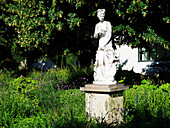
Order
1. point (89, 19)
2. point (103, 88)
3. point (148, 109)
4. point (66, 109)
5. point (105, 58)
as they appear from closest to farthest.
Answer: point (148, 109)
point (103, 88)
point (66, 109)
point (105, 58)
point (89, 19)

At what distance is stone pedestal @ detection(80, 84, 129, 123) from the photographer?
493 cm

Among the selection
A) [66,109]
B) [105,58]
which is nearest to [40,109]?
[66,109]

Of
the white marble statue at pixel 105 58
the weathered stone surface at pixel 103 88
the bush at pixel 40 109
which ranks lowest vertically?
the bush at pixel 40 109

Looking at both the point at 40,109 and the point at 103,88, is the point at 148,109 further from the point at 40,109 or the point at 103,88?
the point at 40,109

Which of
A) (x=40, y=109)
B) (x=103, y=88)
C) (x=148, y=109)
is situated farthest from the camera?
(x=40, y=109)

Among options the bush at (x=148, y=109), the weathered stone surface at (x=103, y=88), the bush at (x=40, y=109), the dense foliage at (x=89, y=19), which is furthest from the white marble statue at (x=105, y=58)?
the dense foliage at (x=89, y=19)

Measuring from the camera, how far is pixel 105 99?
505 centimetres

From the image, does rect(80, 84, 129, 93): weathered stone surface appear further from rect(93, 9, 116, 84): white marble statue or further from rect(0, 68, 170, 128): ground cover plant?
rect(0, 68, 170, 128): ground cover plant

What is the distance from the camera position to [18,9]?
8742mm

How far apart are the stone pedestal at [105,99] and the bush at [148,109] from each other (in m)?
0.31

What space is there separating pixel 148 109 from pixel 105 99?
101 cm

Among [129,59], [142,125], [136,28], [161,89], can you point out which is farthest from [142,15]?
[129,59]

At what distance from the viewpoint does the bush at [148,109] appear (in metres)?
3.74

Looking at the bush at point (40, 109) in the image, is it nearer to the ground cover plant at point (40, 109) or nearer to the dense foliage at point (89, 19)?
the ground cover plant at point (40, 109)
